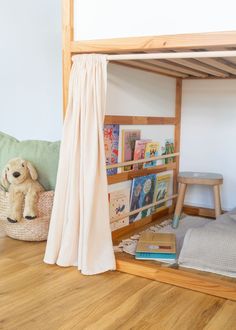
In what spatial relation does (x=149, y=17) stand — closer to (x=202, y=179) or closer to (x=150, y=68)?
(x=150, y=68)

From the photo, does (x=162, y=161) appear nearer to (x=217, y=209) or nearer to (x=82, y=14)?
(x=217, y=209)

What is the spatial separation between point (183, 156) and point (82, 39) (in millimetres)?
1547

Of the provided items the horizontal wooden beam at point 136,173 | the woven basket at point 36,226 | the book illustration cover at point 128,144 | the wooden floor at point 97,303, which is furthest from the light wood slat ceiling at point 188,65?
Answer: the wooden floor at point 97,303

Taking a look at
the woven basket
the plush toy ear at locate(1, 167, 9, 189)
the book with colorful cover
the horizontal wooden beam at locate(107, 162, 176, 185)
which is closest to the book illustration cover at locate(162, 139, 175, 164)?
the horizontal wooden beam at locate(107, 162, 176, 185)

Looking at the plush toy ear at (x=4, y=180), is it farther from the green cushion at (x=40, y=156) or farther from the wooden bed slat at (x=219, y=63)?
the wooden bed slat at (x=219, y=63)

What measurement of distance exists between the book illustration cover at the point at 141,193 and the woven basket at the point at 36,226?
545 millimetres

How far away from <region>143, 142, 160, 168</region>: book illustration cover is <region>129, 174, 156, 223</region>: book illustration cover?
83mm

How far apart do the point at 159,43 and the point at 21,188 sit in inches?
49.3

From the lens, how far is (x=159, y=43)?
186 cm

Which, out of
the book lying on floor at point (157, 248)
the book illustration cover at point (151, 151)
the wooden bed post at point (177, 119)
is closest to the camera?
the book lying on floor at point (157, 248)

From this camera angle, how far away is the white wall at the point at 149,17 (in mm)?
1739

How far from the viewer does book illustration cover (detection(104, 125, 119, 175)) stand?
2.47 meters

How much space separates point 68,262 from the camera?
208 centimetres

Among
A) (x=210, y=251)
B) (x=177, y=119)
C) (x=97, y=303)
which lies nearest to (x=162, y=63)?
(x=177, y=119)
